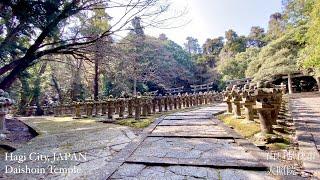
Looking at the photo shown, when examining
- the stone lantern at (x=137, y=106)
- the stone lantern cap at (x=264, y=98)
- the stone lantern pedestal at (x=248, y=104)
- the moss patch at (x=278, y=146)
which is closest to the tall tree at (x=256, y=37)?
the stone lantern at (x=137, y=106)

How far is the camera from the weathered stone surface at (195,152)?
10.3 ft

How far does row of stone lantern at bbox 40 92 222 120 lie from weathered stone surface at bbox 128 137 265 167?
361 cm

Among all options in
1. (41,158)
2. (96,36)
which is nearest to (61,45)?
(96,36)

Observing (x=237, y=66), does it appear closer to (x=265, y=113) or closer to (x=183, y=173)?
(x=265, y=113)

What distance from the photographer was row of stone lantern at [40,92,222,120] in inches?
345

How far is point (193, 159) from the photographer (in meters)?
3.30

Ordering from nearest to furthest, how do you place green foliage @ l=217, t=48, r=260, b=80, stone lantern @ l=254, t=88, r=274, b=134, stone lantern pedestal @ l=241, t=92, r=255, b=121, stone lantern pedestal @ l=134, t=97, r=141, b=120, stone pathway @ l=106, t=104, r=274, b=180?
stone pathway @ l=106, t=104, r=274, b=180 → stone lantern @ l=254, t=88, r=274, b=134 → stone lantern pedestal @ l=241, t=92, r=255, b=121 → stone lantern pedestal @ l=134, t=97, r=141, b=120 → green foliage @ l=217, t=48, r=260, b=80

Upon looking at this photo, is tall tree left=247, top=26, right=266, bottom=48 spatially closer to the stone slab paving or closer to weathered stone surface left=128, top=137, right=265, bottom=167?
weathered stone surface left=128, top=137, right=265, bottom=167

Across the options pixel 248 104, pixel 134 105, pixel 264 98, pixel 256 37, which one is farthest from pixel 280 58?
pixel 264 98

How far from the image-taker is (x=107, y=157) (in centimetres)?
367

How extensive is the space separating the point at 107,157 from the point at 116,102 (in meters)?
5.88

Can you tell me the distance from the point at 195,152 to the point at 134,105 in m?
4.88

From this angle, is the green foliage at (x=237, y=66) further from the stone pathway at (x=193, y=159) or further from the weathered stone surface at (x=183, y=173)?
the weathered stone surface at (x=183, y=173)

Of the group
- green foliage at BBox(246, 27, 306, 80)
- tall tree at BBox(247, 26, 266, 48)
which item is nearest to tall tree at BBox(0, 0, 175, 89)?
green foliage at BBox(246, 27, 306, 80)
